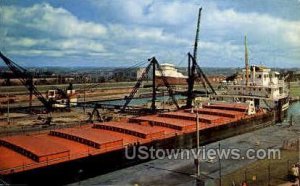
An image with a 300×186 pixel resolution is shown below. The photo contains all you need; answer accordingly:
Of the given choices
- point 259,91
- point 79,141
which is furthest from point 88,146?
point 259,91

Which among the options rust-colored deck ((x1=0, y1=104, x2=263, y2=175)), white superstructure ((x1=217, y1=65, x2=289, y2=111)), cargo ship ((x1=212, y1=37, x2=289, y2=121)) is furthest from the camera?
white superstructure ((x1=217, y1=65, x2=289, y2=111))

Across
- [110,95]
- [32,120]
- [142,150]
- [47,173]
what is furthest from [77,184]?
[110,95]

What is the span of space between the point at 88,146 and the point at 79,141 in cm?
189

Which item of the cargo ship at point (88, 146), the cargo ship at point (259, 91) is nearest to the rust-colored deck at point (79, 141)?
the cargo ship at point (88, 146)

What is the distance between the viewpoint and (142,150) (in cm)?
3494

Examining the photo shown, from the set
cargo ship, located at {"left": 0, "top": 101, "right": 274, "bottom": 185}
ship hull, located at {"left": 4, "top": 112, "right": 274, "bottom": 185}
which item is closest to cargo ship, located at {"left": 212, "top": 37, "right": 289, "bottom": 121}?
cargo ship, located at {"left": 0, "top": 101, "right": 274, "bottom": 185}

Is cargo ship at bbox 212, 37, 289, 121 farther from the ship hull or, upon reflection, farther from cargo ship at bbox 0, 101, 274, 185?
the ship hull

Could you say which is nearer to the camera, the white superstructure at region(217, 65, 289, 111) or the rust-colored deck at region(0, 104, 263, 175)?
the rust-colored deck at region(0, 104, 263, 175)

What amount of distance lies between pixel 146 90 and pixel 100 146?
131 meters

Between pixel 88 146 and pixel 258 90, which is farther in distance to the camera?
pixel 258 90

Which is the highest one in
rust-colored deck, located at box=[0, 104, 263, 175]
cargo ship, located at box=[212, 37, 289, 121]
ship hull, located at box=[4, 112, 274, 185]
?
cargo ship, located at box=[212, 37, 289, 121]

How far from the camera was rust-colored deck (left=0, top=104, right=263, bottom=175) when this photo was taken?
27.8 metres

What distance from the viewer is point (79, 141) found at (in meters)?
33.9

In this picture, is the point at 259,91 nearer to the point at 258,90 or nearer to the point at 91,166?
the point at 258,90
